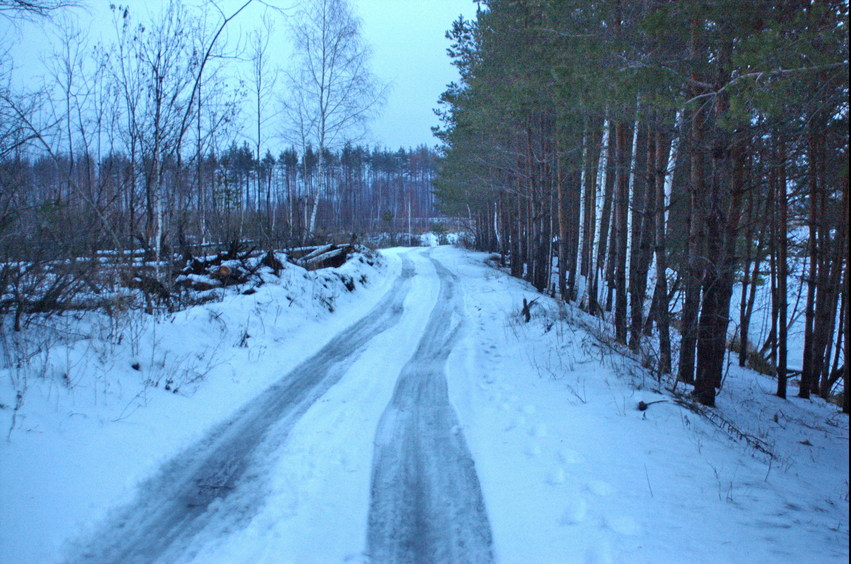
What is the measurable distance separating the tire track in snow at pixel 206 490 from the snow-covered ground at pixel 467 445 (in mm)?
72

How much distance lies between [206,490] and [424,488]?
1.84m

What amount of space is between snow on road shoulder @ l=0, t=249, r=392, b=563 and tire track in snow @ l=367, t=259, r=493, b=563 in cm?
202

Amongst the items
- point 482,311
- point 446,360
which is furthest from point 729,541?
point 482,311

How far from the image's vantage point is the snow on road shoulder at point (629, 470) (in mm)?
2957

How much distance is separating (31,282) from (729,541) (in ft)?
24.9

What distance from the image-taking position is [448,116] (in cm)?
2514

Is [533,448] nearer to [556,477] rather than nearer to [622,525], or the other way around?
[556,477]

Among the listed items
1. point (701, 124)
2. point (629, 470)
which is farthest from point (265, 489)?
point (701, 124)

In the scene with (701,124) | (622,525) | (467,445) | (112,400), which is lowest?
(467,445)

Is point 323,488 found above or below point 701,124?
below

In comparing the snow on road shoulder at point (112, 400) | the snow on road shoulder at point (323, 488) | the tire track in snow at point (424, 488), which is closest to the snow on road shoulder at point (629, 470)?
the tire track in snow at point (424, 488)

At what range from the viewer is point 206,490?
3.62m

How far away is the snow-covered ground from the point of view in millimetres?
2977

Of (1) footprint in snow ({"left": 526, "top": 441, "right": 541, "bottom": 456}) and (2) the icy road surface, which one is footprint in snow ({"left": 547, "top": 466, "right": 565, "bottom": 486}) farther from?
(2) the icy road surface
